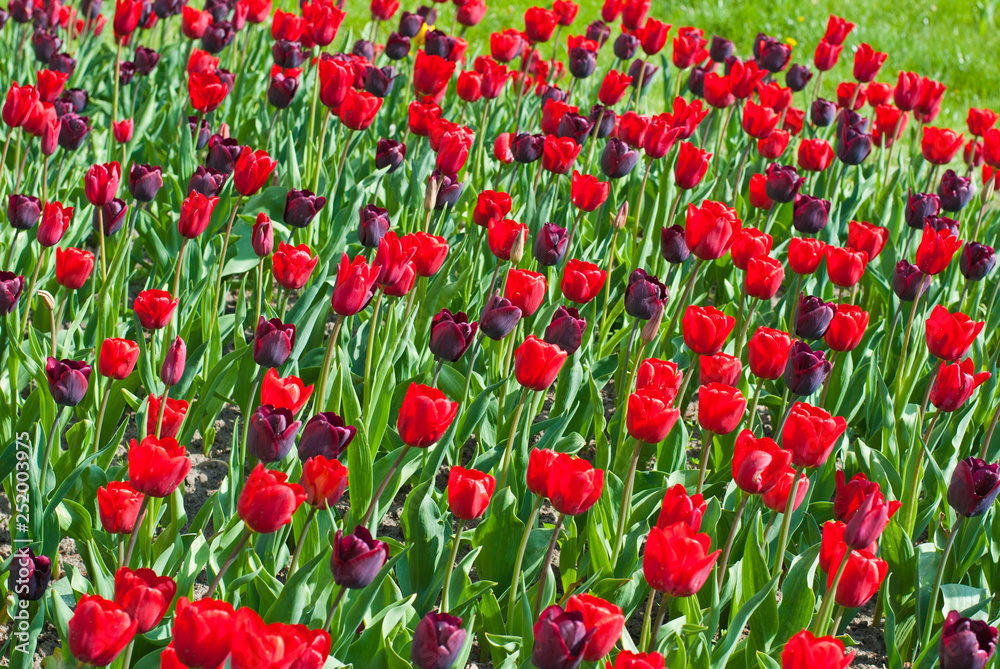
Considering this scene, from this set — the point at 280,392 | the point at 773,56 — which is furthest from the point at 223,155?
the point at 773,56

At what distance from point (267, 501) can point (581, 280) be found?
112 cm

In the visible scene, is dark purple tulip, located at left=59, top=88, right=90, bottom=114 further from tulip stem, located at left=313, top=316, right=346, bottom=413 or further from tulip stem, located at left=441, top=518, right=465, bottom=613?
tulip stem, located at left=441, top=518, right=465, bottom=613

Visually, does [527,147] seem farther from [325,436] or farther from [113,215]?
[325,436]

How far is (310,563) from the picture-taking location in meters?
1.52

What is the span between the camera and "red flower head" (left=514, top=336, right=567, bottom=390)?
184 centimetres

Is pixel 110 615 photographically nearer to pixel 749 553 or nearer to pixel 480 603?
pixel 480 603

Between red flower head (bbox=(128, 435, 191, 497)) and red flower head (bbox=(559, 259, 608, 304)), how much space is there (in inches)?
42.0

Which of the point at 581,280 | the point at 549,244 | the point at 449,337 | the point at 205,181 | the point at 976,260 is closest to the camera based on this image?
the point at 449,337

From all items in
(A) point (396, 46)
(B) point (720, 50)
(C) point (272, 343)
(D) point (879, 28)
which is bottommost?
(C) point (272, 343)

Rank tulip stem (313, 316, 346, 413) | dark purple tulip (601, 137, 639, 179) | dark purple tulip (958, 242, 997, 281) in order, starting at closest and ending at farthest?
tulip stem (313, 316, 346, 413), dark purple tulip (958, 242, 997, 281), dark purple tulip (601, 137, 639, 179)

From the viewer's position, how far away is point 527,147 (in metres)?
3.16

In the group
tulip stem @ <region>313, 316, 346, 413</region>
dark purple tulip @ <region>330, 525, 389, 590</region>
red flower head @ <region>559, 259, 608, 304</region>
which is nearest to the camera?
dark purple tulip @ <region>330, 525, 389, 590</region>

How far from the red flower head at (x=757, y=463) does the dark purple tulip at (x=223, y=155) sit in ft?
5.69

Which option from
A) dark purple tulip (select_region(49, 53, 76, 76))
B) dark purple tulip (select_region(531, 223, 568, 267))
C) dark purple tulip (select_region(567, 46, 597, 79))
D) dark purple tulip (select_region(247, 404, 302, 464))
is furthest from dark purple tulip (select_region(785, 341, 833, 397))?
dark purple tulip (select_region(49, 53, 76, 76))
